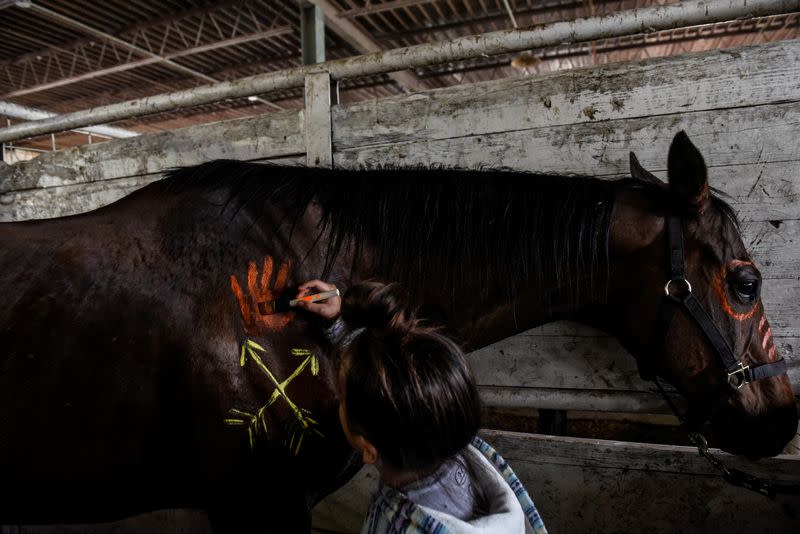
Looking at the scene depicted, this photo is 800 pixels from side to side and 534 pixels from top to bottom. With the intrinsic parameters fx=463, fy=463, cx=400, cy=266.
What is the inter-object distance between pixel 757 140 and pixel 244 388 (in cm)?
190

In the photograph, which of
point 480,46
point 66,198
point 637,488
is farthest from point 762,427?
point 66,198

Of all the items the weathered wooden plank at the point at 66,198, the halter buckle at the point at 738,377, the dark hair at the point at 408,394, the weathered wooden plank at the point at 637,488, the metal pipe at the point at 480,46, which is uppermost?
the metal pipe at the point at 480,46

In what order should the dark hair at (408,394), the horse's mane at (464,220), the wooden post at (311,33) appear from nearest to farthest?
the dark hair at (408,394), the horse's mane at (464,220), the wooden post at (311,33)

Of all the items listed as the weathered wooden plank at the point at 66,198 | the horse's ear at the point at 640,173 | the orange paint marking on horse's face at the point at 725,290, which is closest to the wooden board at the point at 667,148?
the horse's ear at the point at 640,173

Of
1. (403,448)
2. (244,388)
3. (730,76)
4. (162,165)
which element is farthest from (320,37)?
(403,448)

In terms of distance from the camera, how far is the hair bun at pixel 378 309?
866 mm

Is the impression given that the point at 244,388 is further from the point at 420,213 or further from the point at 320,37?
the point at 320,37

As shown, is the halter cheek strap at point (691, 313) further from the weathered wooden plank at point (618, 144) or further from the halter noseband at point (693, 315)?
the weathered wooden plank at point (618, 144)

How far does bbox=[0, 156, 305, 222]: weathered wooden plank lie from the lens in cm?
266

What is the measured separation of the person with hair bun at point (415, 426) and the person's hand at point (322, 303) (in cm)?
36

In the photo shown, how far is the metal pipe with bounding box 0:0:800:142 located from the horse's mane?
71 centimetres

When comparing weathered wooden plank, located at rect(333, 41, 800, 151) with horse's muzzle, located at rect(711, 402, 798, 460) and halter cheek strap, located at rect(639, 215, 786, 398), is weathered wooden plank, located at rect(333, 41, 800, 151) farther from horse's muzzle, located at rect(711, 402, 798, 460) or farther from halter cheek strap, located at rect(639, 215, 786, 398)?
horse's muzzle, located at rect(711, 402, 798, 460)

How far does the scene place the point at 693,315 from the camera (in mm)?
1296

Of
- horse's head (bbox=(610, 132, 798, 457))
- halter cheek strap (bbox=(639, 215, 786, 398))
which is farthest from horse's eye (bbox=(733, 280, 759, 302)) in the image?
halter cheek strap (bbox=(639, 215, 786, 398))
